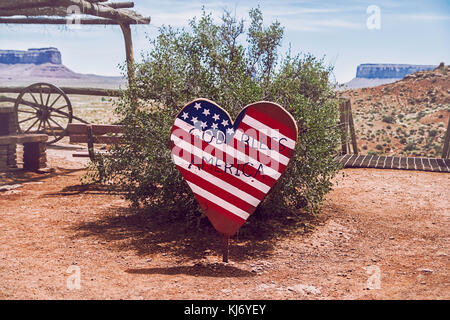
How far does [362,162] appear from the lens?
37.2 feet

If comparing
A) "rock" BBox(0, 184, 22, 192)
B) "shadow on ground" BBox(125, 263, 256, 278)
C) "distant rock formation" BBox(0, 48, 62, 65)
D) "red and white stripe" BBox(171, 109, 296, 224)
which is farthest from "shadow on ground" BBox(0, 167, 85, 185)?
"distant rock formation" BBox(0, 48, 62, 65)

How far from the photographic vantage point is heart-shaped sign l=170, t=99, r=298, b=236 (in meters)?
4.74

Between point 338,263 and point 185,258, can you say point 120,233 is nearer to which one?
point 185,258

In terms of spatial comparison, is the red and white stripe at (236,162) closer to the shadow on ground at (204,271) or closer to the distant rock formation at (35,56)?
the shadow on ground at (204,271)

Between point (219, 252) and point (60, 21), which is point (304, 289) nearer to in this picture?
point (219, 252)

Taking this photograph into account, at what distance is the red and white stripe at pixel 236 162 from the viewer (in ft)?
15.5

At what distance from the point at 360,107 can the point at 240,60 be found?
88.6ft

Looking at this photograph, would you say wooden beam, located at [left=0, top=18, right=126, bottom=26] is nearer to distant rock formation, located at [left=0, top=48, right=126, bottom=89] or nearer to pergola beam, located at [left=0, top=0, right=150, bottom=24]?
pergola beam, located at [left=0, top=0, right=150, bottom=24]

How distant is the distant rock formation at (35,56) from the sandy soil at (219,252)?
186m

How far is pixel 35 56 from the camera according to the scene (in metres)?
185

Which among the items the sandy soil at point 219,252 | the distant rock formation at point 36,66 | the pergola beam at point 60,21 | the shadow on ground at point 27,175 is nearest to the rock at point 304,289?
the sandy soil at point 219,252

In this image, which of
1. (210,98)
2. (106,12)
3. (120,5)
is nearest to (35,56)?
(120,5)

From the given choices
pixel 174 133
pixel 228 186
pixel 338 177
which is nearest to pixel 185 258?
pixel 228 186
